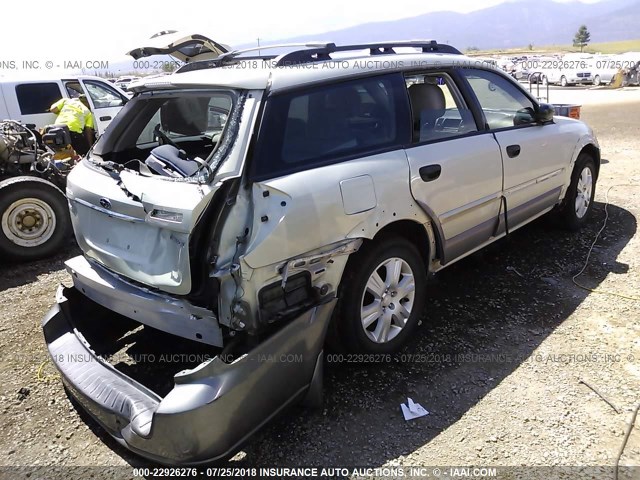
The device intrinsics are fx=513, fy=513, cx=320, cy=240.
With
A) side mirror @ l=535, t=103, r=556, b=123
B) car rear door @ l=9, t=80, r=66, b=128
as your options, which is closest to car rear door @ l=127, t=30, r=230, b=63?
side mirror @ l=535, t=103, r=556, b=123

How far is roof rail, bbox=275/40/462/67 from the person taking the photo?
9.86 feet

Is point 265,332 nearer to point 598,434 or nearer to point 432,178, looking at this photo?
point 432,178

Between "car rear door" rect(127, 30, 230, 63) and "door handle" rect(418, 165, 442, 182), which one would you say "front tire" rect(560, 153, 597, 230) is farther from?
"car rear door" rect(127, 30, 230, 63)

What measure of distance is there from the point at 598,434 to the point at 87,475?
256 centimetres

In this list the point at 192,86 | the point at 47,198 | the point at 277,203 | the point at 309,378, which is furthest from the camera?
the point at 47,198

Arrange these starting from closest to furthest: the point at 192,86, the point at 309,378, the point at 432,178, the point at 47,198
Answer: the point at 309,378 → the point at 192,86 → the point at 432,178 → the point at 47,198

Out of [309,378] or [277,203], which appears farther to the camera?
[309,378]

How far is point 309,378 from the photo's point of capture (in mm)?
2631

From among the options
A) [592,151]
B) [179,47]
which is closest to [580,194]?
[592,151]

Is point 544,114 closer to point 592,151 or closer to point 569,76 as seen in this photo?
point 592,151

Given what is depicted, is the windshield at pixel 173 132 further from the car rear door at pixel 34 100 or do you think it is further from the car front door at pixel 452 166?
the car rear door at pixel 34 100

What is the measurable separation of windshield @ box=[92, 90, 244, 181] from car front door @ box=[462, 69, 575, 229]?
192cm

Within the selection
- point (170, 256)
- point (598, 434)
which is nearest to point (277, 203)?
point (170, 256)

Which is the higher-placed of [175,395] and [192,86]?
[192,86]
